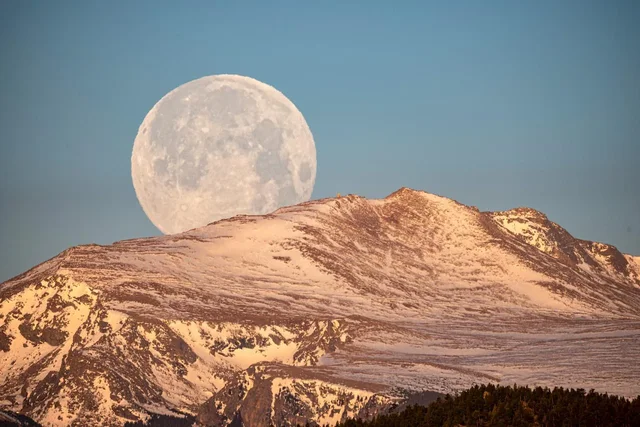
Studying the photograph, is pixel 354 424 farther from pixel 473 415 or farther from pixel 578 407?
pixel 578 407

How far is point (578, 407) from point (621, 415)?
5.15 meters

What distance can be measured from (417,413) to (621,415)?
858 inches

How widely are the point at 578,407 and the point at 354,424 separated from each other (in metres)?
24.1

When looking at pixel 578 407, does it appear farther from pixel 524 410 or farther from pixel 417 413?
pixel 417 413

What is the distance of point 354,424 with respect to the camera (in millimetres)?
171000

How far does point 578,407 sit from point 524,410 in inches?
229

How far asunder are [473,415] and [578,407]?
11.5m

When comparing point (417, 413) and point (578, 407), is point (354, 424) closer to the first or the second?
point (417, 413)

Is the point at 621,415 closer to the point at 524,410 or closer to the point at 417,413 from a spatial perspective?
the point at 524,410

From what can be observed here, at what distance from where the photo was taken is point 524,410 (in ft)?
569

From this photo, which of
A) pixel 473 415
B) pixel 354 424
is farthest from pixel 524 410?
pixel 354 424

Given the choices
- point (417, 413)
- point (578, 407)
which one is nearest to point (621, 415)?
point (578, 407)

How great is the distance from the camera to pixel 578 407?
570 ft

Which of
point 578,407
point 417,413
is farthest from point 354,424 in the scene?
point 578,407
